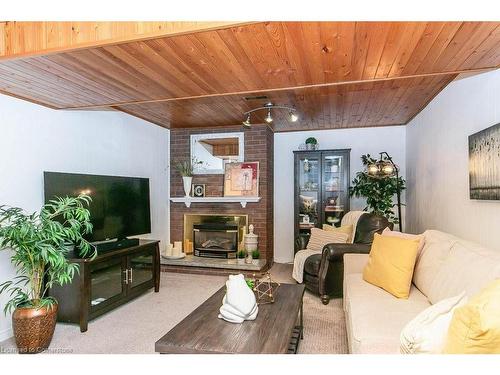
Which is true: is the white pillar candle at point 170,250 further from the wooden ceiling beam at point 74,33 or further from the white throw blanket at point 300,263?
the wooden ceiling beam at point 74,33

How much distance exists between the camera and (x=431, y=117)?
3.61 meters

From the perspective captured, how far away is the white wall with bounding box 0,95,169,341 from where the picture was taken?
2.72 metres

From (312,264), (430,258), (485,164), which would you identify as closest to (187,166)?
(312,264)

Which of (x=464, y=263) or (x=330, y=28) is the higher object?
(x=330, y=28)

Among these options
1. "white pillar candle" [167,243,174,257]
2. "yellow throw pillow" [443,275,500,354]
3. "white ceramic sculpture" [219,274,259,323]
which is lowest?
"white pillar candle" [167,243,174,257]

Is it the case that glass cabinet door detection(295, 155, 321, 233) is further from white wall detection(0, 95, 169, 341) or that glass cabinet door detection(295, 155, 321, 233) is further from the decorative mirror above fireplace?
white wall detection(0, 95, 169, 341)

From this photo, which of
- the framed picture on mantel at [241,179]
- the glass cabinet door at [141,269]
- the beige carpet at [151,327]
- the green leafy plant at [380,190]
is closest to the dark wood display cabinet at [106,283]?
the glass cabinet door at [141,269]

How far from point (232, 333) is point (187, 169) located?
12.3 ft

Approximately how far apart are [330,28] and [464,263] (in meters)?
1.60

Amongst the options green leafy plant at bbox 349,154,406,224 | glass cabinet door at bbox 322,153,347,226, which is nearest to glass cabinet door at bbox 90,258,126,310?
glass cabinet door at bbox 322,153,347,226

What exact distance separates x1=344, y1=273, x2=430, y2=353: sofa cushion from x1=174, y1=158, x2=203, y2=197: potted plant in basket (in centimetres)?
333

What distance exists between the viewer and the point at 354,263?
3.04 metres
